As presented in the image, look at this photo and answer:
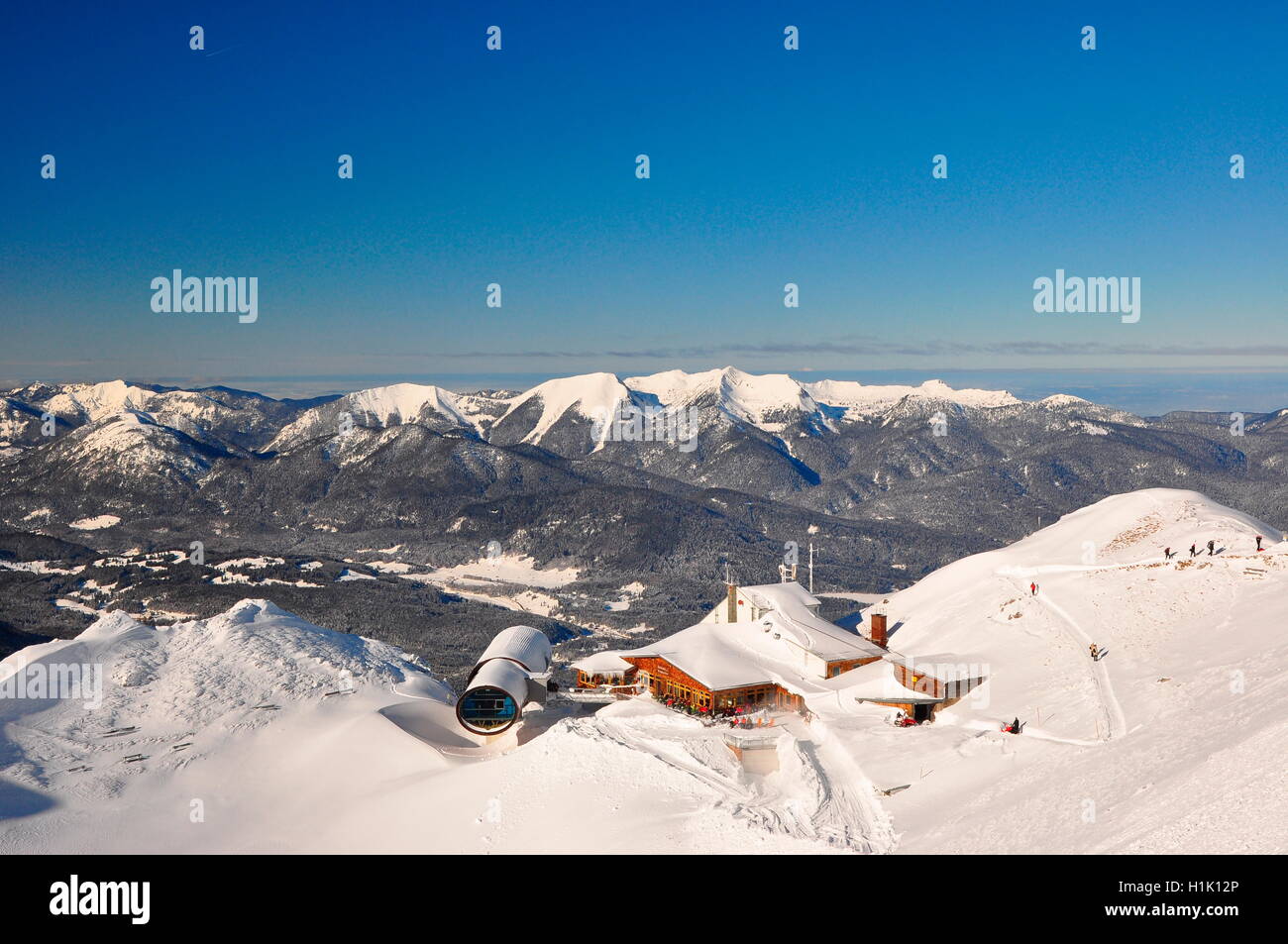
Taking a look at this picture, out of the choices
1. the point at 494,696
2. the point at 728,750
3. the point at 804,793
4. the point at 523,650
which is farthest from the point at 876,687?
the point at 523,650

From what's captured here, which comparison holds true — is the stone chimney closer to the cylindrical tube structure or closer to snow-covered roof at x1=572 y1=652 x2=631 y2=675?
snow-covered roof at x1=572 y1=652 x2=631 y2=675

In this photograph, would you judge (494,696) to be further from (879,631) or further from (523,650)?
(879,631)

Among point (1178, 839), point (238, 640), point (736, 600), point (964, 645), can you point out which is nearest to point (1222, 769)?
point (1178, 839)

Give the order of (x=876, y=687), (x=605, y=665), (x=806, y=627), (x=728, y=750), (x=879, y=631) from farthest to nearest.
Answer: (x=605, y=665) → (x=879, y=631) → (x=806, y=627) → (x=876, y=687) → (x=728, y=750)

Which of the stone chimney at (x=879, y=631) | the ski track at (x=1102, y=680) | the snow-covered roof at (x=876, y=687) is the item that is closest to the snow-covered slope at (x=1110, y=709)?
the ski track at (x=1102, y=680)

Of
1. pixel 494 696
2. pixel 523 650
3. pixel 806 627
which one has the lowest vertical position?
pixel 494 696

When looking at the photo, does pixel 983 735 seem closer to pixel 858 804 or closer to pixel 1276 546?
pixel 858 804

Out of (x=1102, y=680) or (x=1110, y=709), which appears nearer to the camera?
(x=1110, y=709)
